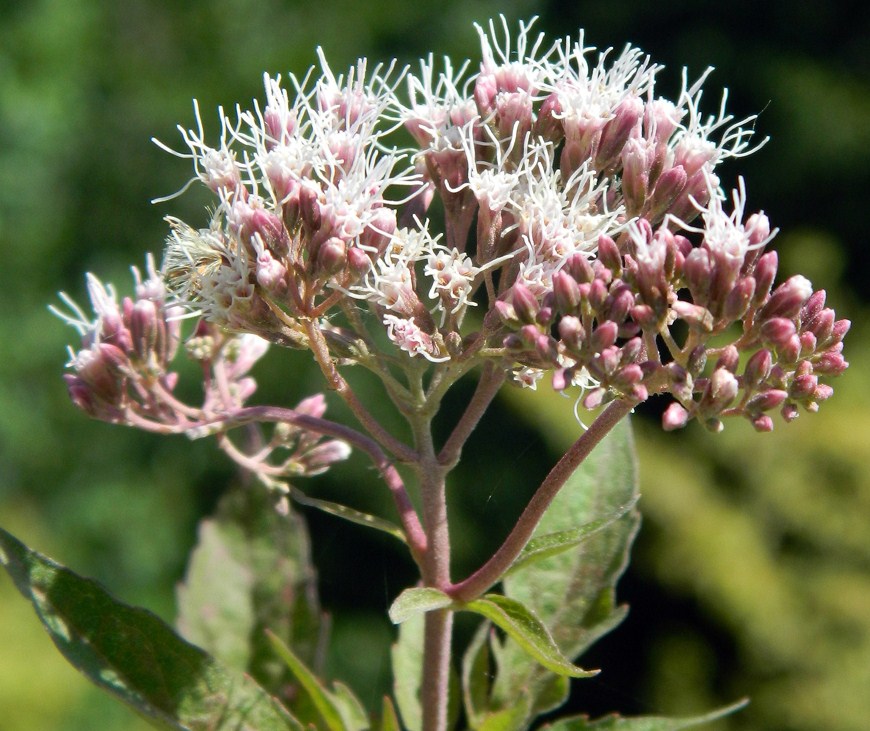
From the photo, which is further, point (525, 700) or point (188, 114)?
point (188, 114)

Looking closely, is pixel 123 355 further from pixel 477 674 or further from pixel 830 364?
pixel 830 364

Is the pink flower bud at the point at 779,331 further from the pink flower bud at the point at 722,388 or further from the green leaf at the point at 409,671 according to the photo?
the green leaf at the point at 409,671

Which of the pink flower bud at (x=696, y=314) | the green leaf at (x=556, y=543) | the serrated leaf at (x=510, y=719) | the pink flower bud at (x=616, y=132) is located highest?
the pink flower bud at (x=616, y=132)

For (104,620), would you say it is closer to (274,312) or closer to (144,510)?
(274,312)

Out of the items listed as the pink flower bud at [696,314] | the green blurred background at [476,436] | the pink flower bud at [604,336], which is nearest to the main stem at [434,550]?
the pink flower bud at [604,336]

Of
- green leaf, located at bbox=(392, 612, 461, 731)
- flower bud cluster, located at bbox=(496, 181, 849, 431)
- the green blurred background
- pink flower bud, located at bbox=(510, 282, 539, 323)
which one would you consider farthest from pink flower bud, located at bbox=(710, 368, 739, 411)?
the green blurred background

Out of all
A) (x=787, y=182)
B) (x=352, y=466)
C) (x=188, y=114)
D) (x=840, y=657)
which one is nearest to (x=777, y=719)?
(x=840, y=657)
